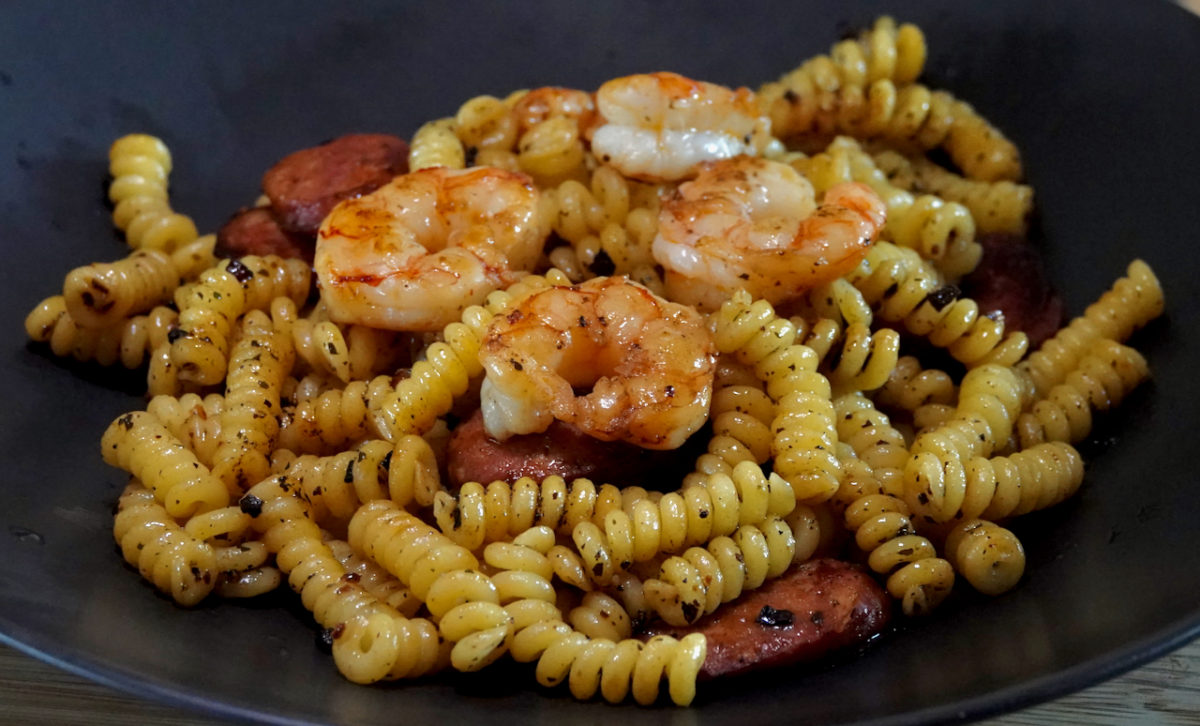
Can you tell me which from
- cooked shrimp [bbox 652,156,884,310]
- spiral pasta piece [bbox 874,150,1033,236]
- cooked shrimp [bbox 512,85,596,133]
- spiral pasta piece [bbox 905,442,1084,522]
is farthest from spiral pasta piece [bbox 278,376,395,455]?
spiral pasta piece [bbox 874,150,1033,236]

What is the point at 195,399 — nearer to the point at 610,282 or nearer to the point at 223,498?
the point at 223,498

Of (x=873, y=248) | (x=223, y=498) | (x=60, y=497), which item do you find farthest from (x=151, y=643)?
(x=873, y=248)

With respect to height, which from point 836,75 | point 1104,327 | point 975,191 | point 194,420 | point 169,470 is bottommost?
point 169,470

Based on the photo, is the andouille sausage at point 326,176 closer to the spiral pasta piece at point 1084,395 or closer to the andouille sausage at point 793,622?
the andouille sausage at point 793,622

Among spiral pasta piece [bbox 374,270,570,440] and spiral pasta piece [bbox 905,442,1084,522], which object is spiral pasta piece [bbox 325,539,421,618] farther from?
spiral pasta piece [bbox 905,442,1084,522]

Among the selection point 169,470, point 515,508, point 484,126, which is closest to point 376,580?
point 515,508

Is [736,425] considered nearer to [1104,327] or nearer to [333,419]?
[333,419]

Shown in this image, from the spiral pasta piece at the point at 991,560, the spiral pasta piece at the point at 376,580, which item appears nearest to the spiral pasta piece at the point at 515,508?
the spiral pasta piece at the point at 376,580
